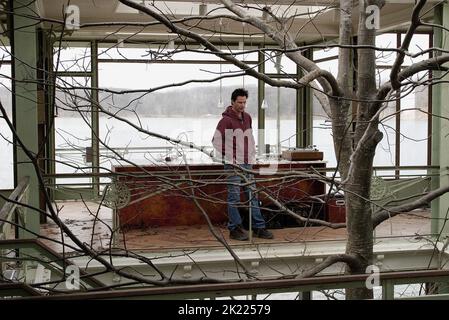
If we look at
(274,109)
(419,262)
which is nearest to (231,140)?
(419,262)

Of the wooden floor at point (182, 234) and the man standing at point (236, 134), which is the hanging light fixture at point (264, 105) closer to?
the wooden floor at point (182, 234)

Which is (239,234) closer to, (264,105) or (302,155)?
(302,155)

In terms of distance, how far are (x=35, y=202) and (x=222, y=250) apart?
220cm

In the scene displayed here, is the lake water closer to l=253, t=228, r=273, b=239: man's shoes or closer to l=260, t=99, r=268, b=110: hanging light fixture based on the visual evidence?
l=260, t=99, r=268, b=110: hanging light fixture

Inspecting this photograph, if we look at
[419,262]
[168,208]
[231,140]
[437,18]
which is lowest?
[419,262]

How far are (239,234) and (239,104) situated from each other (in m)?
1.57

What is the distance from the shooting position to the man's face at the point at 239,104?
24.4 ft

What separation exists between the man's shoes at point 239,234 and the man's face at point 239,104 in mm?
1445

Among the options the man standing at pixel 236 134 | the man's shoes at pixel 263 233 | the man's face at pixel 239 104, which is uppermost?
the man's face at pixel 239 104

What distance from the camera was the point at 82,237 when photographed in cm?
816

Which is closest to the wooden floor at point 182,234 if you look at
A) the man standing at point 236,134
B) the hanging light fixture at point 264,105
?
the man standing at point 236,134

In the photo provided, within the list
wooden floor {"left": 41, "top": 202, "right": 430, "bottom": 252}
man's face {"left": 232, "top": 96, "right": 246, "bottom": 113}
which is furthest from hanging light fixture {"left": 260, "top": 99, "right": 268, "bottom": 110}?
man's face {"left": 232, "top": 96, "right": 246, "bottom": 113}

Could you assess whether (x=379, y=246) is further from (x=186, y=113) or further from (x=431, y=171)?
(x=186, y=113)
